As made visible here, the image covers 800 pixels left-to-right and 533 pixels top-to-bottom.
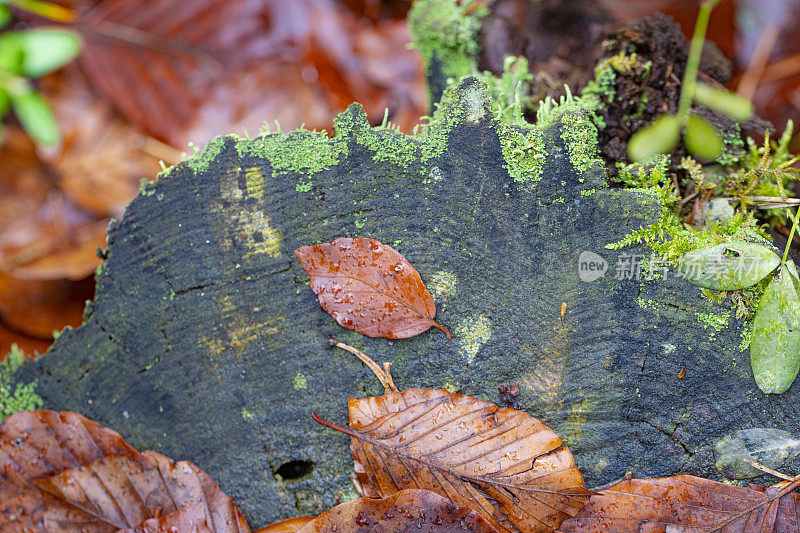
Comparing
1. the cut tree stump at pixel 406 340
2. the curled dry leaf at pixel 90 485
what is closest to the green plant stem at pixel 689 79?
the cut tree stump at pixel 406 340

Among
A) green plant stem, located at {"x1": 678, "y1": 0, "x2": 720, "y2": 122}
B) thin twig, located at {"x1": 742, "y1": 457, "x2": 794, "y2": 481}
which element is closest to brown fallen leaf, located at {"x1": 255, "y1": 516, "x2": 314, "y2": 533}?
thin twig, located at {"x1": 742, "y1": 457, "x2": 794, "y2": 481}

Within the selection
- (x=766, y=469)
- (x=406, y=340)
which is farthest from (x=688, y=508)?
(x=406, y=340)

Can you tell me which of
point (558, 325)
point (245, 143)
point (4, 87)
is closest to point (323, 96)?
point (4, 87)

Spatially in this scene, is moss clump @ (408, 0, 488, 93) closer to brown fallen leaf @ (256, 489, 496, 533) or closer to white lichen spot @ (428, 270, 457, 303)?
white lichen spot @ (428, 270, 457, 303)

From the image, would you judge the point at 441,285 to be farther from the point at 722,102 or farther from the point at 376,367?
the point at 722,102

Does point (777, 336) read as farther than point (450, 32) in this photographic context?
No

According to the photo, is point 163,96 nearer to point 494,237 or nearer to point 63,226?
point 63,226
